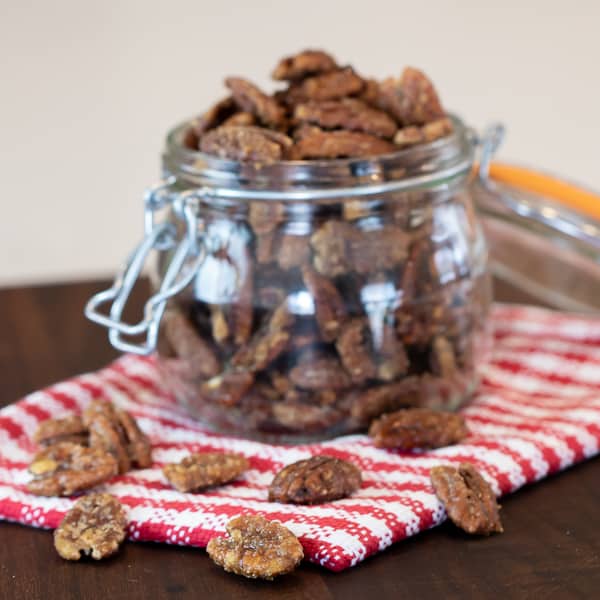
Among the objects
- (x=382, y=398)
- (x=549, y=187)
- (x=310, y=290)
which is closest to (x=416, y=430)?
(x=382, y=398)

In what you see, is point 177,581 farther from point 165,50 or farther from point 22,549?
point 165,50

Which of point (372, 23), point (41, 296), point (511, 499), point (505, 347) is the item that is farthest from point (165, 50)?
point (511, 499)

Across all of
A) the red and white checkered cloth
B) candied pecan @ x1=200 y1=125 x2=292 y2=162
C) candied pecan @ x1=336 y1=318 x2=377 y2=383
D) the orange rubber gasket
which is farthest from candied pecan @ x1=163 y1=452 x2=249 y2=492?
the orange rubber gasket

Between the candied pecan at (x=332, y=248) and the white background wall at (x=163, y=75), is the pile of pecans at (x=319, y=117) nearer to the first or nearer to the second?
the candied pecan at (x=332, y=248)

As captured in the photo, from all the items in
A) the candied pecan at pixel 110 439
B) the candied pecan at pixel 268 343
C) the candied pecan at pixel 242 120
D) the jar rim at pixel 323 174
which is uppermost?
the candied pecan at pixel 242 120

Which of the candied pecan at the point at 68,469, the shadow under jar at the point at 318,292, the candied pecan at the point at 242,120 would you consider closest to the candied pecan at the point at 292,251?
the shadow under jar at the point at 318,292

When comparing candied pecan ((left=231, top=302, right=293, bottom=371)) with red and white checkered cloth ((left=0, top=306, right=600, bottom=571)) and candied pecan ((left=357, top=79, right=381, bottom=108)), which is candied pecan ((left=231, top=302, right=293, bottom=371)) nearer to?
red and white checkered cloth ((left=0, top=306, right=600, bottom=571))
